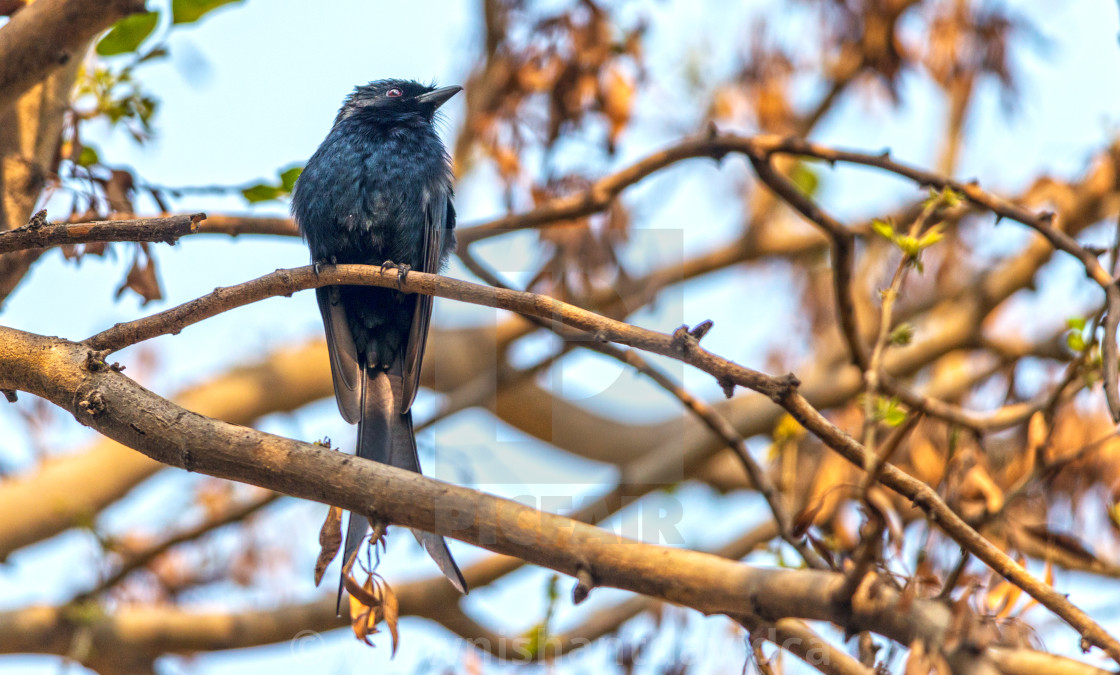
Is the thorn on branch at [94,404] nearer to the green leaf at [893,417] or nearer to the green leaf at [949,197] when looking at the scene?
the green leaf at [893,417]

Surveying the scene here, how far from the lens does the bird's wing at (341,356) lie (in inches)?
137

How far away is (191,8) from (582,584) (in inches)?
99.5

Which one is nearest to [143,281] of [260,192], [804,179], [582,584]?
[260,192]

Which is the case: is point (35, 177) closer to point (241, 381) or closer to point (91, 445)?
point (241, 381)

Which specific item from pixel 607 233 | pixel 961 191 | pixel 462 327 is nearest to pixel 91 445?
pixel 462 327

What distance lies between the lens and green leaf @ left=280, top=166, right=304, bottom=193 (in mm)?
3654

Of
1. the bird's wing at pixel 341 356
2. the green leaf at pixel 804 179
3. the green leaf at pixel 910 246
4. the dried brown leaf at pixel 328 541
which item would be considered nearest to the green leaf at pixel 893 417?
the green leaf at pixel 910 246

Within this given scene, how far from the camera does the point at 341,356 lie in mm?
3621

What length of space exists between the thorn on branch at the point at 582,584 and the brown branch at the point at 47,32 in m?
2.02

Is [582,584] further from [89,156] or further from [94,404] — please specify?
[89,156]

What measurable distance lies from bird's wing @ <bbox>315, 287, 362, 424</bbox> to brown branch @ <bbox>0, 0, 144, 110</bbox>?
4.07ft

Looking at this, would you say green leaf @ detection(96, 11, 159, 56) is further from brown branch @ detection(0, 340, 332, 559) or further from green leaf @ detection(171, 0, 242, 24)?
brown branch @ detection(0, 340, 332, 559)

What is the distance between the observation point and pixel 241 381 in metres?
5.38

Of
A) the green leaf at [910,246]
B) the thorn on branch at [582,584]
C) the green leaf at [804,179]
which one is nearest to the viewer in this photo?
the thorn on branch at [582,584]
